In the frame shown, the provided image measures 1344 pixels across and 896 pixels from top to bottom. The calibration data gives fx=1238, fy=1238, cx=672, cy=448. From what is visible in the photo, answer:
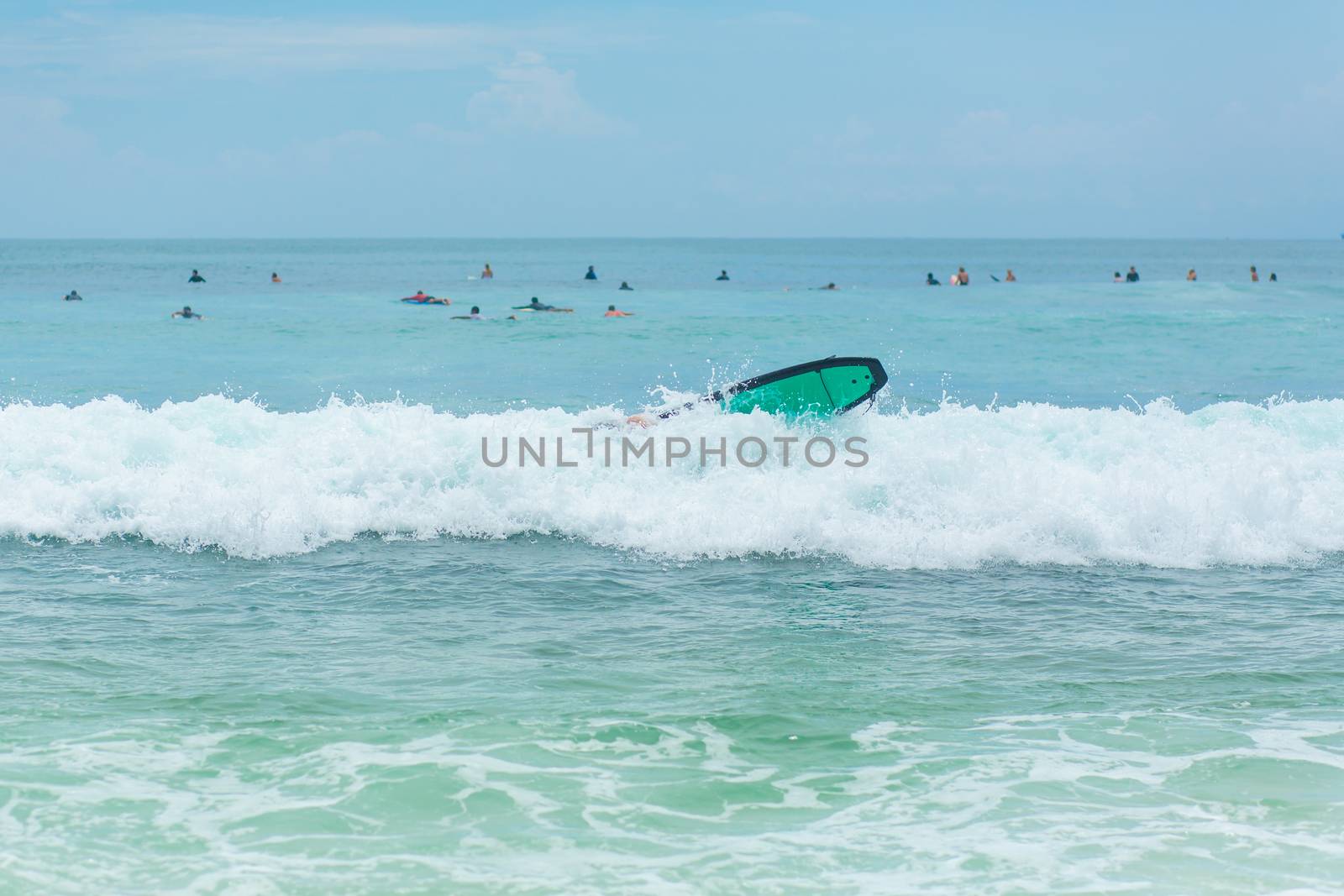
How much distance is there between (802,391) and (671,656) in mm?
6809

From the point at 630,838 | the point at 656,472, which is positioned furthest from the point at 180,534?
the point at 630,838

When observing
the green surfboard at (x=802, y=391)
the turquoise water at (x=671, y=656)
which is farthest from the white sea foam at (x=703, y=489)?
the green surfboard at (x=802, y=391)

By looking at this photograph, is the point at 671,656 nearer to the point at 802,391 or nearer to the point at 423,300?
the point at 802,391

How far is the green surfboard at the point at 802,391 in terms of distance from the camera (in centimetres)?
1498

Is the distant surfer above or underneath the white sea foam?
above

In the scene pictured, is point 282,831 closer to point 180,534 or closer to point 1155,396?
point 180,534

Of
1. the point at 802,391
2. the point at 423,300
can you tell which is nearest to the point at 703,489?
Result: the point at 802,391

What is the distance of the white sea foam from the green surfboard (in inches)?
9.9

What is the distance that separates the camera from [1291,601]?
10.3m

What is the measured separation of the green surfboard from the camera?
15.0 metres

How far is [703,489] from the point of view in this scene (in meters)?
13.4

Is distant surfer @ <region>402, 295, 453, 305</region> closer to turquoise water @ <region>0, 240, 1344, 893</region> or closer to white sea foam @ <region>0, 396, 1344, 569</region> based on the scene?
turquoise water @ <region>0, 240, 1344, 893</region>

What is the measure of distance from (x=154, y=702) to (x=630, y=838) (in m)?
3.45

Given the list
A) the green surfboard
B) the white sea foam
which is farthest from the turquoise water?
the green surfboard
